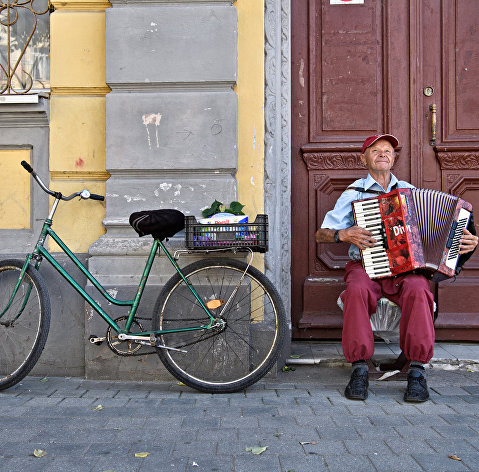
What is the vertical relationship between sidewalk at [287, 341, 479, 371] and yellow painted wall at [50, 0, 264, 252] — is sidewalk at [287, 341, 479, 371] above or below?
below

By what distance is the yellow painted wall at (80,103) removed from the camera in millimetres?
4066

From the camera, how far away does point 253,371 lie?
3539 mm

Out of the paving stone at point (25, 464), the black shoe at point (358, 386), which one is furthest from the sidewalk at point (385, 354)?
the paving stone at point (25, 464)

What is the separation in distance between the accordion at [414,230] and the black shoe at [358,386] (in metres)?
0.62

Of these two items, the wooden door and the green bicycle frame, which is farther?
the wooden door

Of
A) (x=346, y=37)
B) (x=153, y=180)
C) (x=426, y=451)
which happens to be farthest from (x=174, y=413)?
(x=346, y=37)

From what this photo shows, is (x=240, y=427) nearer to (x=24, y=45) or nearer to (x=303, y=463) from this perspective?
(x=303, y=463)

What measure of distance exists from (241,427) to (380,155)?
2.10 metres

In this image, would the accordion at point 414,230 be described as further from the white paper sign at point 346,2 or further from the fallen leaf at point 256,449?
the white paper sign at point 346,2

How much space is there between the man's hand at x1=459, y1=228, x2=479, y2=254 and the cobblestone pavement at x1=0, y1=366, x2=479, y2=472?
0.88 m

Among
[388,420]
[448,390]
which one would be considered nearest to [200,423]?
[388,420]

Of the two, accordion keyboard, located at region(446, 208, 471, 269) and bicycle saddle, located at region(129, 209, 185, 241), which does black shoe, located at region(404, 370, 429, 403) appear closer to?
accordion keyboard, located at region(446, 208, 471, 269)

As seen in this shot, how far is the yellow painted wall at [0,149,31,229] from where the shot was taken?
416cm

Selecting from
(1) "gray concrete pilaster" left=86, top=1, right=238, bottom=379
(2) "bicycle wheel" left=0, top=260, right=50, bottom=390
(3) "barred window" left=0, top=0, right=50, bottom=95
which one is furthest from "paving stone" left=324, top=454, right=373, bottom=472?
(3) "barred window" left=0, top=0, right=50, bottom=95
